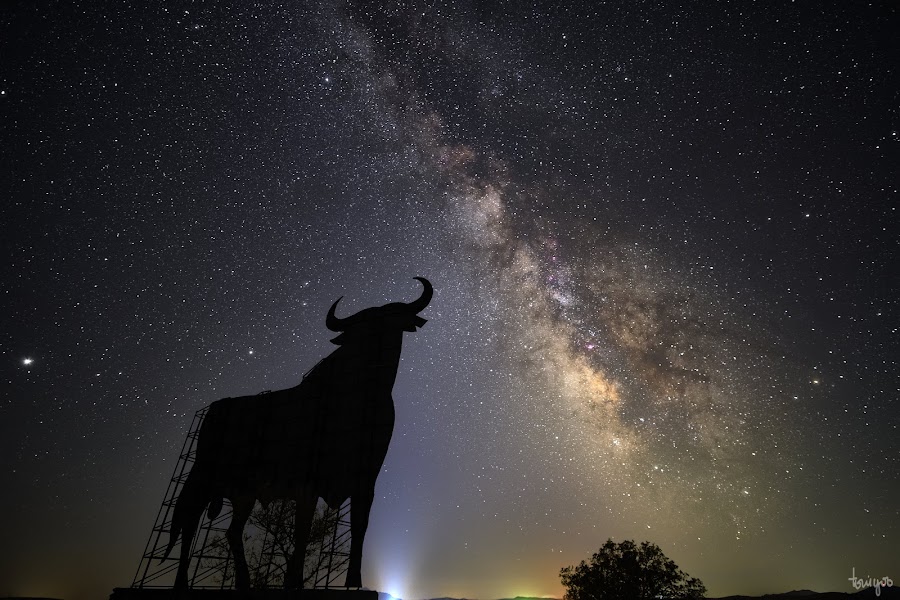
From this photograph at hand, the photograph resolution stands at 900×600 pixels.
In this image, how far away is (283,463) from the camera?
11781 mm

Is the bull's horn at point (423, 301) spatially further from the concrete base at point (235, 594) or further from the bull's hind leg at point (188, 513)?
the bull's hind leg at point (188, 513)

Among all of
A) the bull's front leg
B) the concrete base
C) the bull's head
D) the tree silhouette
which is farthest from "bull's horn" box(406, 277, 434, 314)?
the tree silhouette

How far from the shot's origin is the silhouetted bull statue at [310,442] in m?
11.0

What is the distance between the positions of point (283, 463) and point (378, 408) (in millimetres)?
2912

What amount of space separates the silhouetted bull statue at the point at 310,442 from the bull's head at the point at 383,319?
0.03 metres

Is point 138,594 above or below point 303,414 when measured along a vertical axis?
below

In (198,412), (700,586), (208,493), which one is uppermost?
(198,412)

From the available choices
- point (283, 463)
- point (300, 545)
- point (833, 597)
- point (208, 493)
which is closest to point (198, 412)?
point (208, 493)

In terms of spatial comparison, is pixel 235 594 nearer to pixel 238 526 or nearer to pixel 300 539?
pixel 300 539

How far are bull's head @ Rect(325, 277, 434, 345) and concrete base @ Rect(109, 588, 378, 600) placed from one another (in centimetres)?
580

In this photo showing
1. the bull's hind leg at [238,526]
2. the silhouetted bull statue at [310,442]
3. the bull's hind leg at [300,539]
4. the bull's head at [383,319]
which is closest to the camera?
the bull's hind leg at [300,539]

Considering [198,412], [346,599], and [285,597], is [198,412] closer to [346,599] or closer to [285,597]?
[285,597]

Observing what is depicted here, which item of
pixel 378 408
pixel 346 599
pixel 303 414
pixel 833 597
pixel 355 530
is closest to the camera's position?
pixel 346 599

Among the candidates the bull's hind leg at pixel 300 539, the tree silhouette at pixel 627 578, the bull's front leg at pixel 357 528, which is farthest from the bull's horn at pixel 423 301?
the tree silhouette at pixel 627 578
